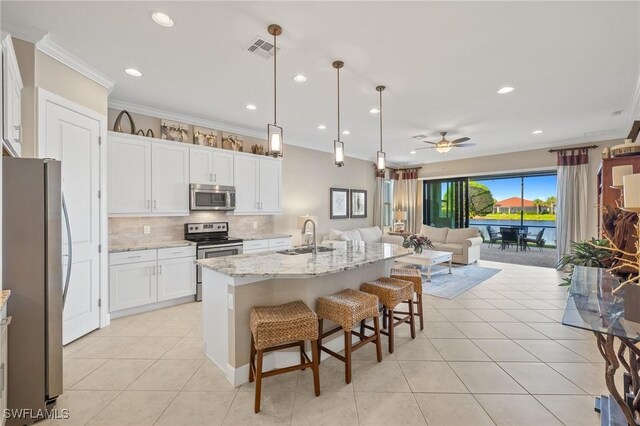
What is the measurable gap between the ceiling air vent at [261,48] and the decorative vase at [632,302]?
290 cm

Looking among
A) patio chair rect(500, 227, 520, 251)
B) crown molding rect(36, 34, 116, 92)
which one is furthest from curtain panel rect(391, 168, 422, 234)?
crown molding rect(36, 34, 116, 92)

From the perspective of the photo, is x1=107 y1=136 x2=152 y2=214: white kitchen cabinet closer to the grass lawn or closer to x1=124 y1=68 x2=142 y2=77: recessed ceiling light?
x1=124 y1=68 x2=142 y2=77: recessed ceiling light

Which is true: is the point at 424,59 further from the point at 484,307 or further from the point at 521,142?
the point at 521,142

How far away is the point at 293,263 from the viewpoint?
2354mm

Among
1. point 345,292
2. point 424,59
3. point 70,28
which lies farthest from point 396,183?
point 70,28

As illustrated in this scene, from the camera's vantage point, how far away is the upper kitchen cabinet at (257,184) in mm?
4844

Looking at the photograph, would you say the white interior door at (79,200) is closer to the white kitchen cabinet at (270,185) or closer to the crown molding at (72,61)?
the crown molding at (72,61)

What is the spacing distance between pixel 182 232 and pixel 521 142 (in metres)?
7.07

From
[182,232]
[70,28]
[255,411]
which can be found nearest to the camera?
[255,411]

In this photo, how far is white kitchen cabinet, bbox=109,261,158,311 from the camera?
11.3 feet

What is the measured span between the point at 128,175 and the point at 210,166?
44.2 inches

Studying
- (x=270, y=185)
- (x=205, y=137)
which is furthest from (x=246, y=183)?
(x=205, y=137)

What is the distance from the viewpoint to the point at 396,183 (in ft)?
29.1

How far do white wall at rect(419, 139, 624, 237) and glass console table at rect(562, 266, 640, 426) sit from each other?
16.8 ft
